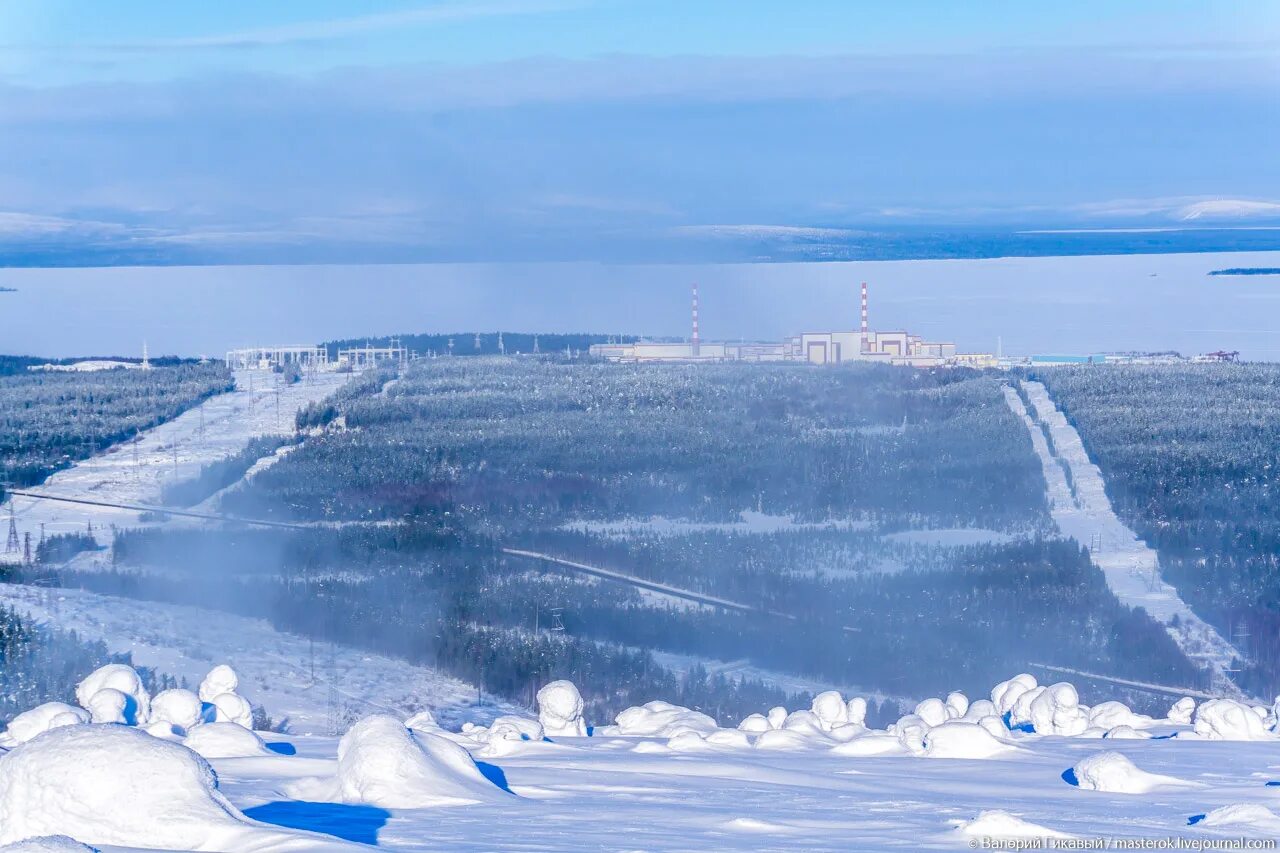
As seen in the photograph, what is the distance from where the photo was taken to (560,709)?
22.1ft

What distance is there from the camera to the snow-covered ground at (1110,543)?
14.5 metres

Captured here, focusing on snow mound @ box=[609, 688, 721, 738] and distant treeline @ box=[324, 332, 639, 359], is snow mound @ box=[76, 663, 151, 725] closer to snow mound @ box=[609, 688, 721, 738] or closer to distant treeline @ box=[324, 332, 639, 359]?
snow mound @ box=[609, 688, 721, 738]

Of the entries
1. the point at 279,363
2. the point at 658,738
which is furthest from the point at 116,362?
the point at 658,738

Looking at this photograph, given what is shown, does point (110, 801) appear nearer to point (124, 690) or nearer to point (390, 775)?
point (390, 775)

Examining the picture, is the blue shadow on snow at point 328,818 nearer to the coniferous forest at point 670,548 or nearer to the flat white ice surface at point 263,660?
the flat white ice surface at point 263,660

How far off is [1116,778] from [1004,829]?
1235 millimetres

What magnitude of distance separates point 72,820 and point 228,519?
18397 mm

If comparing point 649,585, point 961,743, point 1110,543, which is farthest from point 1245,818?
point 1110,543

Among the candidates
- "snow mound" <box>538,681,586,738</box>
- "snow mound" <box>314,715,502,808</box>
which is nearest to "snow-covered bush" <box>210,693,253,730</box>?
"snow mound" <box>538,681,586,738</box>

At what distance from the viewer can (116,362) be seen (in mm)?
41375

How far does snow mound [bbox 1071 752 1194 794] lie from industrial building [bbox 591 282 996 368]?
1560 inches

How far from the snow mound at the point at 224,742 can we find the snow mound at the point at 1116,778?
2742 mm

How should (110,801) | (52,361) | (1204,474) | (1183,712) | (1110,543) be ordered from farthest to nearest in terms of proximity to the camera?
(52,361) < (1204,474) < (1110,543) < (1183,712) < (110,801)

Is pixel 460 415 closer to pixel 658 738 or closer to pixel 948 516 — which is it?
pixel 948 516
